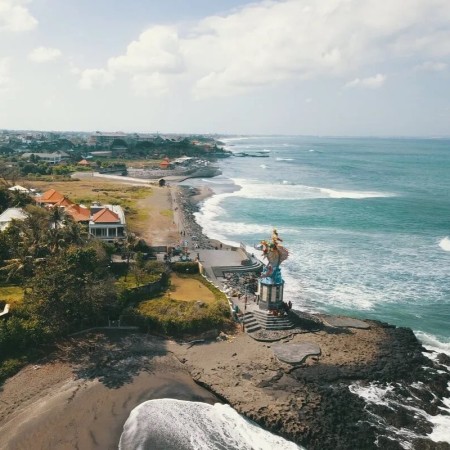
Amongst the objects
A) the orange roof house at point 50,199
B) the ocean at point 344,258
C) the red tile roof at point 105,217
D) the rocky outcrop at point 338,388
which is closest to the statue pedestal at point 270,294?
the rocky outcrop at point 338,388

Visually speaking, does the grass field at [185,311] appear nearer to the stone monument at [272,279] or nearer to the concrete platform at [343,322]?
the stone monument at [272,279]

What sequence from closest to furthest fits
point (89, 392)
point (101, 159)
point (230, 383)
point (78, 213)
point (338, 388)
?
point (89, 392)
point (230, 383)
point (338, 388)
point (78, 213)
point (101, 159)

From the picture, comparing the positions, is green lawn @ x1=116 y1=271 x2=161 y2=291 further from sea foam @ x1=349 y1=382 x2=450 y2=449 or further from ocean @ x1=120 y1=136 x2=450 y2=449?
sea foam @ x1=349 y1=382 x2=450 y2=449

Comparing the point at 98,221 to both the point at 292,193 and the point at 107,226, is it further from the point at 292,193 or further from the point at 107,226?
the point at 292,193

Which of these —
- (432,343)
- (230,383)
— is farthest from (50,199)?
(432,343)

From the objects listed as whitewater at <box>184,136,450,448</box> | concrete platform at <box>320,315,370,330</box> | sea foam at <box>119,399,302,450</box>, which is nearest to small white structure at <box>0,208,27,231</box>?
whitewater at <box>184,136,450,448</box>
